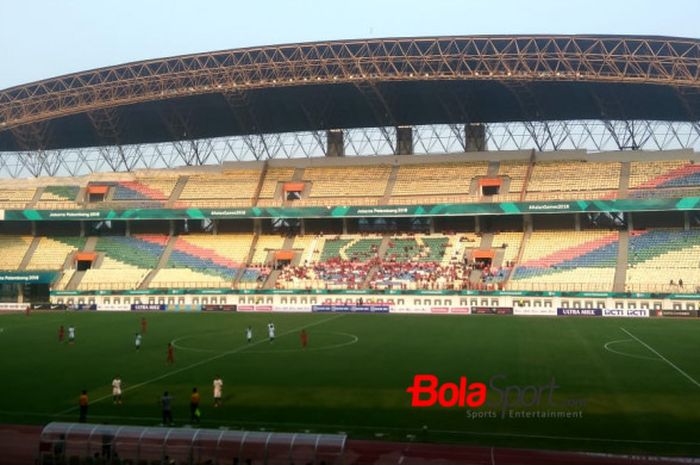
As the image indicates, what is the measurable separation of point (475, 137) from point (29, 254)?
48.2 m

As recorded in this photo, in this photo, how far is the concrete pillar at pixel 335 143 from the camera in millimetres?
71000

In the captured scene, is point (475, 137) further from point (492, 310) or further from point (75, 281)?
point (75, 281)

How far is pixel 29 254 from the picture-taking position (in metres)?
66.5

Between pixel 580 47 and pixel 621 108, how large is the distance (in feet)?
35.3

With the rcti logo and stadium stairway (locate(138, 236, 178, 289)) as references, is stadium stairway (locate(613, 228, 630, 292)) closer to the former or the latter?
the rcti logo

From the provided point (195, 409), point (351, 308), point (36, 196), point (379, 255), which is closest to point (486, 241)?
point (379, 255)

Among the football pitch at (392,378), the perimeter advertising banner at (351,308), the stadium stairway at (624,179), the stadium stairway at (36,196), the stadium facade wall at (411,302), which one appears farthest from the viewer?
the stadium stairway at (36,196)

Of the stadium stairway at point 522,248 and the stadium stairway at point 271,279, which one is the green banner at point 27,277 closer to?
the stadium stairway at point 271,279

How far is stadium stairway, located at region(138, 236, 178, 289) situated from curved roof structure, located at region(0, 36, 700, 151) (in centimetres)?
1215

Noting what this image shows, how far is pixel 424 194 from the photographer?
64.4 m

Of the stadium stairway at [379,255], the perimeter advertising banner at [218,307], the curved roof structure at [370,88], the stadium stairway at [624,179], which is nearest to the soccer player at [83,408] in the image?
the perimeter advertising banner at [218,307]

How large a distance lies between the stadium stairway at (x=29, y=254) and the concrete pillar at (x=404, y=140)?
39900mm

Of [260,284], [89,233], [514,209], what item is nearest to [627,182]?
[514,209]

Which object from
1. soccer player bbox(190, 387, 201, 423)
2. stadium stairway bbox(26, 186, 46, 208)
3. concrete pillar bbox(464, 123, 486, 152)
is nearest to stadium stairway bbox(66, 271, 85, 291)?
stadium stairway bbox(26, 186, 46, 208)
